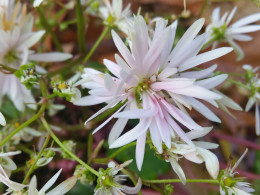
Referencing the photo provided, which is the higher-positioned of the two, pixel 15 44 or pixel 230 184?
pixel 15 44

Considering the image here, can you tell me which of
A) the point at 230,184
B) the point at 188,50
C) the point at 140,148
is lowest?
the point at 230,184

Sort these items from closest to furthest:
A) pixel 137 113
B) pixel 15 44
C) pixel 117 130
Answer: pixel 137 113 → pixel 117 130 → pixel 15 44

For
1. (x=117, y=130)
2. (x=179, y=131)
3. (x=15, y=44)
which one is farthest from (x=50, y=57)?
(x=179, y=131)

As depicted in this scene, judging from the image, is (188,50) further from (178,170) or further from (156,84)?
(178,170)

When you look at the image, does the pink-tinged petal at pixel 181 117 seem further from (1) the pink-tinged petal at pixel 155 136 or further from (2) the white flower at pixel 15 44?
(2) the white flower at pixel 15 44

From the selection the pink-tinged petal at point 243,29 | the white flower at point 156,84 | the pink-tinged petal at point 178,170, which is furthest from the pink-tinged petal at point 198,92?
the pink-tinged petal at point 243,29

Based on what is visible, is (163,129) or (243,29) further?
(243,29)
